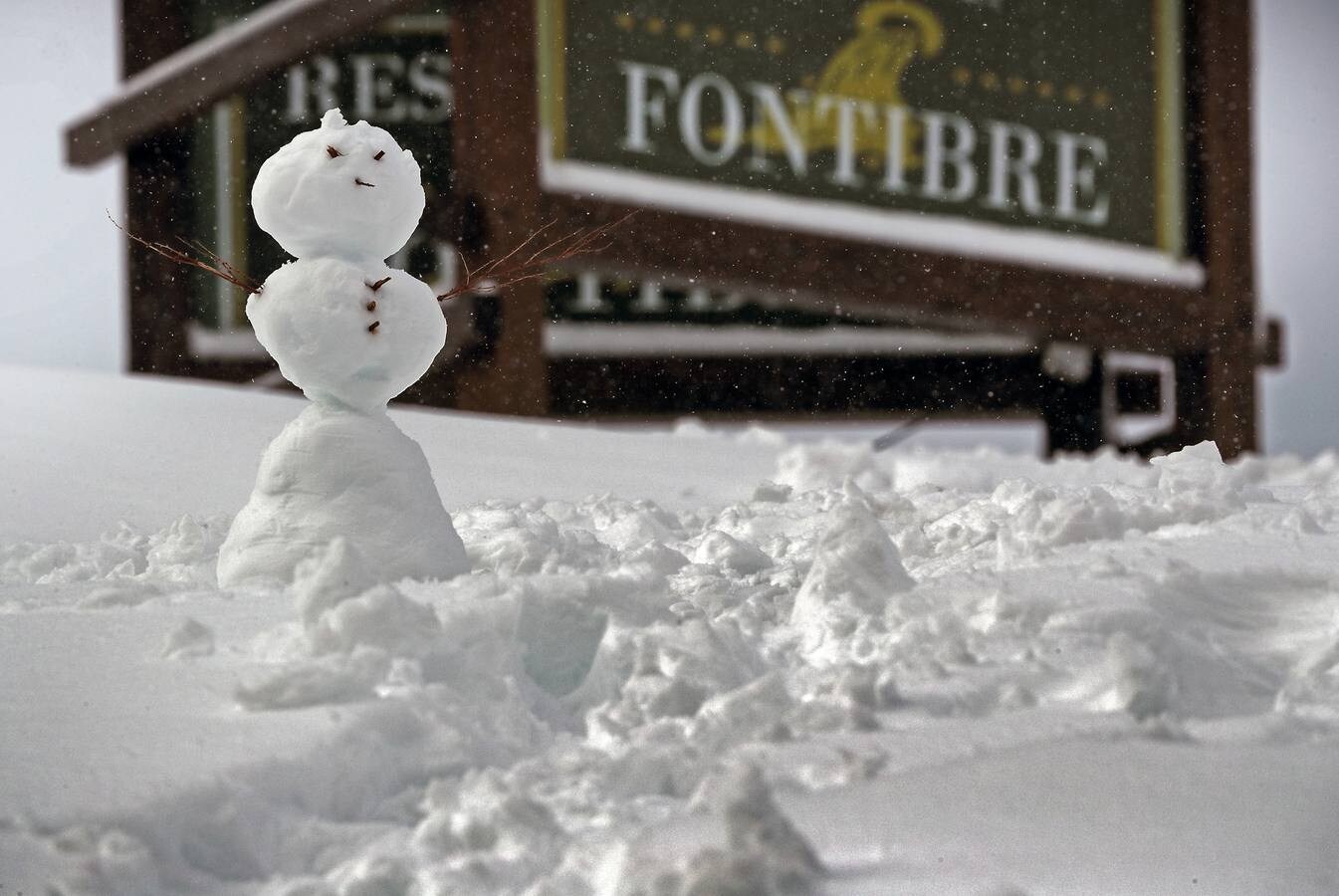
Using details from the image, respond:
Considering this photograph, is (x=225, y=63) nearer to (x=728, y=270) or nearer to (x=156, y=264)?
(x=156, y=264)

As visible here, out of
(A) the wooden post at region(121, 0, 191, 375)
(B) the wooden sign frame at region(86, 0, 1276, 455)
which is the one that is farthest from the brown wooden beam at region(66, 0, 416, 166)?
(A) the wooden post at region(121, 0, 191, 375)

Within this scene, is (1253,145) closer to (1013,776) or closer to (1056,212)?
(1056,212)

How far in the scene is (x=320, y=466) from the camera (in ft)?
7.79

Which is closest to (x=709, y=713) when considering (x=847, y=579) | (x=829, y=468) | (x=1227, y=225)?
(x=847, y=579)

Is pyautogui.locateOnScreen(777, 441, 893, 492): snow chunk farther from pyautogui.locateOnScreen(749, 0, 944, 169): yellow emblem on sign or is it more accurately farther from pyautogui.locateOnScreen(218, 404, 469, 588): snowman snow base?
pyautogui.locateOnScreen(218, 404, 469, 588): snowman snow base

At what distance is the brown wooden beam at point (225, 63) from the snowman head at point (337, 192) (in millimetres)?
3099

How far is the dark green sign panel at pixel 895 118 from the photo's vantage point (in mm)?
5168

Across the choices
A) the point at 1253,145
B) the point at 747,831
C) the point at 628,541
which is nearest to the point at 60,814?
the point at 747,831

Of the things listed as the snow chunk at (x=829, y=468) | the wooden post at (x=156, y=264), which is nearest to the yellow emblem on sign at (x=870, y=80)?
the snow chunk at (x=829, y=468)

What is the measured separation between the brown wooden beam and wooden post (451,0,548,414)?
39cm

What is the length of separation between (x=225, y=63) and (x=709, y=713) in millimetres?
4243

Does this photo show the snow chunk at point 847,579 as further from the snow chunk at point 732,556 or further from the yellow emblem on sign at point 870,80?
the yellow emblem on sign at point 870,80

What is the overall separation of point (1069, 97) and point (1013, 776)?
4.84m

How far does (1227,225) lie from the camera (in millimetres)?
6074
